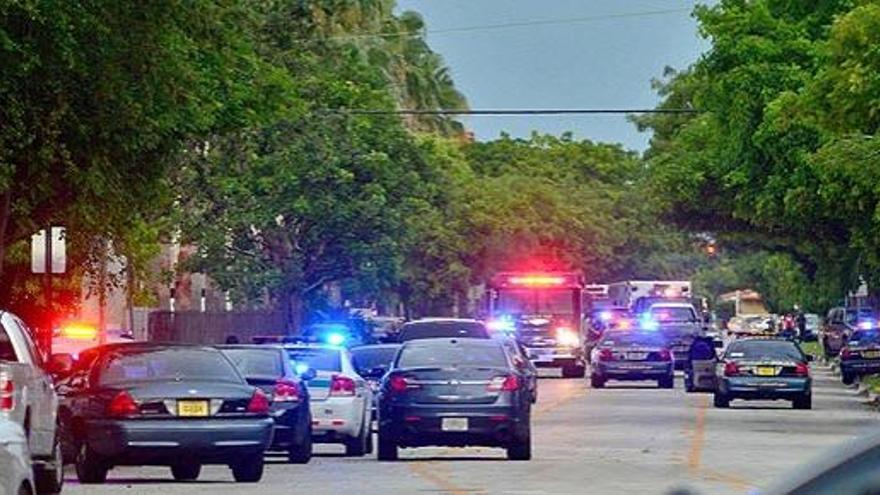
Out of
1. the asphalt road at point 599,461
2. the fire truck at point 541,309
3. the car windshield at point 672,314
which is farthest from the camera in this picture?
the car windshield at point 672,314

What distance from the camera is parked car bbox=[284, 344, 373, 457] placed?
30.7 m

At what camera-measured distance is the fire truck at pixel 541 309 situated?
6519cm

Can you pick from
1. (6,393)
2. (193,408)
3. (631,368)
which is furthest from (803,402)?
(6,393)

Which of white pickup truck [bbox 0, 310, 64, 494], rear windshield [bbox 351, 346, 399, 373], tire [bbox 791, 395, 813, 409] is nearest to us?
white pickup truck [bbox 0, 310, 64, 494]

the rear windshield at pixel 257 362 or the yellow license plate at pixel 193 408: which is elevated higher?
the rear windshield at pixel 257 362

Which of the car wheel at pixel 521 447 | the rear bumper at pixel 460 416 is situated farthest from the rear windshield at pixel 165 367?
the car wheel at pixel 521 447

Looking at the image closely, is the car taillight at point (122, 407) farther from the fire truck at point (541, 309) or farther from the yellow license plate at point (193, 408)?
the fire truck at point (541, 309)

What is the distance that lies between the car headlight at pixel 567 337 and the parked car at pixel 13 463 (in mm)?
51771

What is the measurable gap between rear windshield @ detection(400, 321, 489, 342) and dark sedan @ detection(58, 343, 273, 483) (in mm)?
19938

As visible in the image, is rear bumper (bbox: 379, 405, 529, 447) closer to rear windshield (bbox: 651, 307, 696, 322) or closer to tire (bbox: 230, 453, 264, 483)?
tire (bbox: 230, 453, 264, 483)

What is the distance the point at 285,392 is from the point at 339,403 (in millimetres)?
2529

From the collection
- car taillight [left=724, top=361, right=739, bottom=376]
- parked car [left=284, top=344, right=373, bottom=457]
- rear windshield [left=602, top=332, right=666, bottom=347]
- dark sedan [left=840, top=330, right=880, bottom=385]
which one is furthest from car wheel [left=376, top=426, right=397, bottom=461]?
dark sedan [left=840, top=330, right=880, bottom=385]

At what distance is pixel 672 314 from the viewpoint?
7056cm

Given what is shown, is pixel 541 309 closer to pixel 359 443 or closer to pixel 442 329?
pixel 442 329
